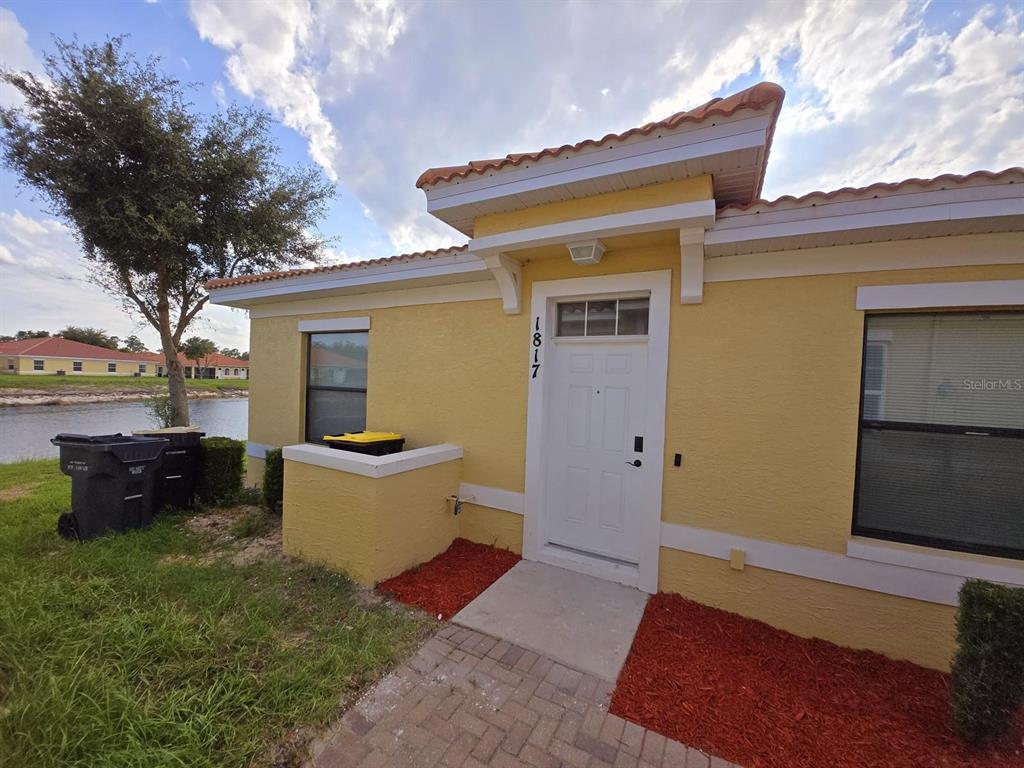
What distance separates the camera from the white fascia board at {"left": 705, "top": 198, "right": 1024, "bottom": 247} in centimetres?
226

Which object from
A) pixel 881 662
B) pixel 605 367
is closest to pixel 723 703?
pixel 881 662

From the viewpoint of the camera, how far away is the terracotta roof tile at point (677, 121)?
2.36m

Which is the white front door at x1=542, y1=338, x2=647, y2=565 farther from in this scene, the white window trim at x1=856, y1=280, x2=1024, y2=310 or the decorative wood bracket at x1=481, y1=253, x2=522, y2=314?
the white window trim at x1=856, y1=280, x2=1024, y2=310

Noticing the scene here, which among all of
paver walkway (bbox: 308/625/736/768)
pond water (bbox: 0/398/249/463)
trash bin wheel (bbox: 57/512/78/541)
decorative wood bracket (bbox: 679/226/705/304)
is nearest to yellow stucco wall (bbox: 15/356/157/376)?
pond water (bbox: 0/398/249/463)

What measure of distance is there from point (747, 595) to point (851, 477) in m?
1.18

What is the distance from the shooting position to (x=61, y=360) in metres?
42.2

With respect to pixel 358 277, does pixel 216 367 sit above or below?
below

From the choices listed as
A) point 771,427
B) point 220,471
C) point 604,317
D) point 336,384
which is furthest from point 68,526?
point 771,427

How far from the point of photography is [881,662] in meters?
2.61

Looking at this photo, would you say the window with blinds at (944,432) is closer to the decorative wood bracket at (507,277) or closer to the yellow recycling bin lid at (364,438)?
the decorative wood bracket at (507,277)

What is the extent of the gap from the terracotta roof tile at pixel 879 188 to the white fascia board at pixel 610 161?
444mm

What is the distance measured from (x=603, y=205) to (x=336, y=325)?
3901 mm

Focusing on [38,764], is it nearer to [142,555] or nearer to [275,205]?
[142,555]

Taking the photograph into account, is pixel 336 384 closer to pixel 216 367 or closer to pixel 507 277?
pixel 507 277
